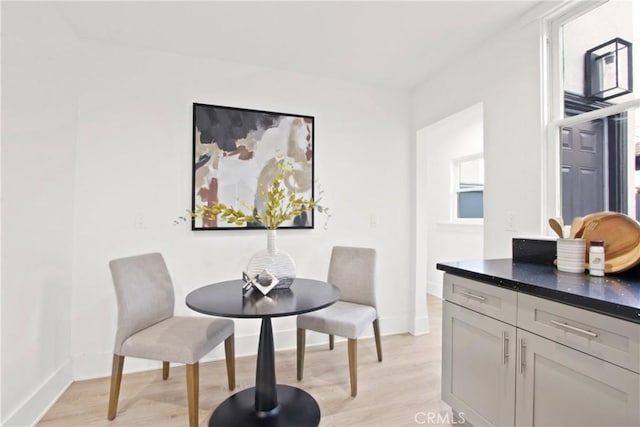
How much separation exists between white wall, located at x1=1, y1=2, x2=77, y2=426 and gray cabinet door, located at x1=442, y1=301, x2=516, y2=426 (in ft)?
7.51

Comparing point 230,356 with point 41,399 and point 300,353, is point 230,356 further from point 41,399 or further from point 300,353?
point 41,399

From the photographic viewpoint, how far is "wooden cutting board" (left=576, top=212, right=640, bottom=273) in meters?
1.44

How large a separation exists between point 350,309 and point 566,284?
1346 mm

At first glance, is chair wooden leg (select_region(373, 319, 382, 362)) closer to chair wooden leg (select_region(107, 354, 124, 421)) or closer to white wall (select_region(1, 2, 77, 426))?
chair wooden leg (select_region(107, 354, 124, 421))

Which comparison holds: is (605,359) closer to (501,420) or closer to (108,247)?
(501,420)

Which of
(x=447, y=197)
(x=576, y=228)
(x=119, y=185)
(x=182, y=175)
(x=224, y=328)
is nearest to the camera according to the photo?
(x=576, y=228)

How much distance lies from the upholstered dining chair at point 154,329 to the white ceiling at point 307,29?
1.60 m

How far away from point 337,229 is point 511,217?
1.42 m

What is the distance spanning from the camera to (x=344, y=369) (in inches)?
95.3

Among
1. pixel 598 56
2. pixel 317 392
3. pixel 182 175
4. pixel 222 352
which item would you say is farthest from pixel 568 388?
pixel 182 175

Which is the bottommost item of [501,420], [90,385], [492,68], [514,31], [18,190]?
[90,385]

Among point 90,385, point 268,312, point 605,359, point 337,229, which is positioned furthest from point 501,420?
point 90,385

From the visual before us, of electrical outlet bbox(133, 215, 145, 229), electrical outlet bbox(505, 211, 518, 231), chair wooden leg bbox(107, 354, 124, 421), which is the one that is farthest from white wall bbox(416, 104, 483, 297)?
chair wooden leg bbox(107, 354, 124, 421)

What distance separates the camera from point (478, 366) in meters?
1.54
